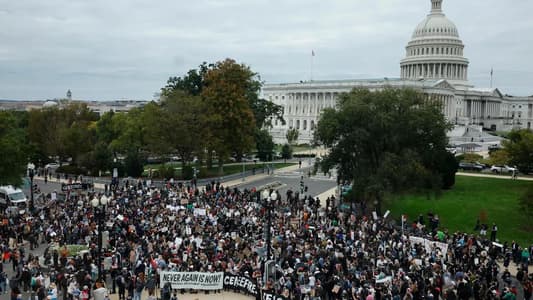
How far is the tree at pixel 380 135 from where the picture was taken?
35.0m

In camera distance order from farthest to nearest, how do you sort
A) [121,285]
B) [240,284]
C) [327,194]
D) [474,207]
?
[327,194], [474,207], [240,284], [121,285]

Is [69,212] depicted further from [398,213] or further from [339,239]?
[398,213]

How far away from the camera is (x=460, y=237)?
2672cm

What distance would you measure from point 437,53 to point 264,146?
307 feet

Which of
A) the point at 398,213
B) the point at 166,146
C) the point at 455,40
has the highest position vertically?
the point at 455,40

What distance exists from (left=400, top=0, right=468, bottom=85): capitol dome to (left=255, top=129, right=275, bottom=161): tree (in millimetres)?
85870

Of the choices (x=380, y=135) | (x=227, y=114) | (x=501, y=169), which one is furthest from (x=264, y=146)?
(x=380, y=135)

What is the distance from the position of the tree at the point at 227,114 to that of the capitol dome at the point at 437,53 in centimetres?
9817

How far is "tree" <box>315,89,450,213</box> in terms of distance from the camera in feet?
115

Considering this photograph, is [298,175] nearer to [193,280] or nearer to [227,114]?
[227,114]

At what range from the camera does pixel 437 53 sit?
14362 centimetres

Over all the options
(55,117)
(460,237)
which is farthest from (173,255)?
(55,117)

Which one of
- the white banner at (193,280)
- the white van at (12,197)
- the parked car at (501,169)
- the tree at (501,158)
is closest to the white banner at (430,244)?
the white banner at (193,280)

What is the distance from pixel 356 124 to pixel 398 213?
754 centimetres
